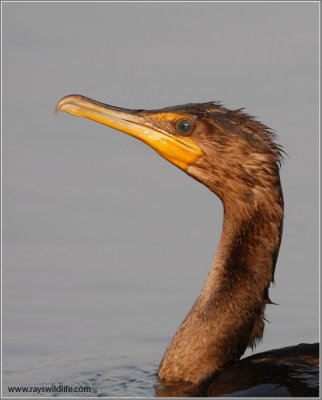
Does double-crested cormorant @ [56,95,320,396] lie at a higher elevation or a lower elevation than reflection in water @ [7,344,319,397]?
higher

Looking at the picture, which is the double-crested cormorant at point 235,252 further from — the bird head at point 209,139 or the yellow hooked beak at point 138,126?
the yellow hooked beak at point 138,126

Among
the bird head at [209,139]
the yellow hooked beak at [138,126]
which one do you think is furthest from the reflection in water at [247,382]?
the yellow hooked beak at [138,126]

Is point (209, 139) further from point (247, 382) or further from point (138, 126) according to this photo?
point (247, 382)

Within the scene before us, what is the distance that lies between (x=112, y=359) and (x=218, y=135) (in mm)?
2397

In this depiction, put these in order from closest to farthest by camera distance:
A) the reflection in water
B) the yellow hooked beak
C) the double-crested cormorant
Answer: the reflection in water < the double-crested cormorant < the yellow hooked beak

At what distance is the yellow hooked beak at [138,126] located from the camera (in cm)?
1062

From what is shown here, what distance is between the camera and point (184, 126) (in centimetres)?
1065

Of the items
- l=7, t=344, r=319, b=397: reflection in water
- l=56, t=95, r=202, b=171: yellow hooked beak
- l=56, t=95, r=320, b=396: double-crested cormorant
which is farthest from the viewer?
l=56, t=95, r=202, b=171: yellow hooked beak

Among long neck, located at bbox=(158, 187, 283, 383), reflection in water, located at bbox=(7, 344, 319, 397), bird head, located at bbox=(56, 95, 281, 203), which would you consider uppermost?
bird head, located at bbox=(56, 95, 281, 203)

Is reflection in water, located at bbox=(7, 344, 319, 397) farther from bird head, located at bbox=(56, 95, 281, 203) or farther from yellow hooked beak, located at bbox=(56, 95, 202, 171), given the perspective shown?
yellow hooked beak, located at bbox=(56, 95, 202, 171)

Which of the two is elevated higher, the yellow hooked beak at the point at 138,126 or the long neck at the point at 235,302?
the yellow hooked beak at the point at 138,126

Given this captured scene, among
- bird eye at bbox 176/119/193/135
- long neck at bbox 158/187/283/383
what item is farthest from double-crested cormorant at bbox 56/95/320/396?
bird eye at bbox 176/119/193/135

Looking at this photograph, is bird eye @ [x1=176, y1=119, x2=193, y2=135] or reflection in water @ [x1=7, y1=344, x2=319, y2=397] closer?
reflection in water @ [x1=7, y1=344, x2=319, y2=397]

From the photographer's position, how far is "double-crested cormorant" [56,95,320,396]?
10.2 meters
